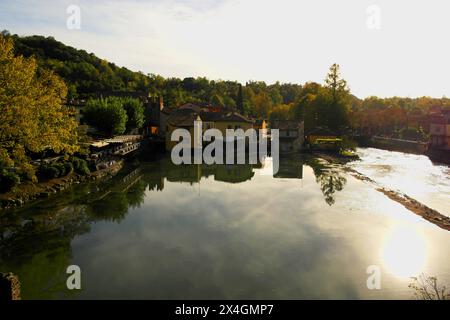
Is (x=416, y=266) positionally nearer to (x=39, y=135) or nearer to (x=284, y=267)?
(x=284, y=267)

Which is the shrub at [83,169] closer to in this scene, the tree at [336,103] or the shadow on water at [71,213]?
the shadow on water at [71,213]

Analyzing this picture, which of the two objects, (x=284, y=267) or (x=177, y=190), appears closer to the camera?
(x=284, y=267)

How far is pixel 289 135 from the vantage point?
220 ft

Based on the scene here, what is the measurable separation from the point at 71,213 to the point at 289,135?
155 ft

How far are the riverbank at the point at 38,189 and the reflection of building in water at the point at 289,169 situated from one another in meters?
20.1

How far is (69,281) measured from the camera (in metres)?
16.2

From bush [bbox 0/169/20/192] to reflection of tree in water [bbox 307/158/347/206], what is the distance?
2380cm

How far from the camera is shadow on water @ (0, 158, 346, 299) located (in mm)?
17156

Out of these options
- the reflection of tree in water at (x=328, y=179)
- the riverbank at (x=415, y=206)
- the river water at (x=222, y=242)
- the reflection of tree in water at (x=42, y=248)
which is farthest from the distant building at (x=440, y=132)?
the reflection of tree in water at (x=42, y=248)

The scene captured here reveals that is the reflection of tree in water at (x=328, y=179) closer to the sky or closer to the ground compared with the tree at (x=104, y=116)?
closer to the ground

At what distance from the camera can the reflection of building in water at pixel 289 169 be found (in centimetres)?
4293

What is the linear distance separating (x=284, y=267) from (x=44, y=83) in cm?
2479

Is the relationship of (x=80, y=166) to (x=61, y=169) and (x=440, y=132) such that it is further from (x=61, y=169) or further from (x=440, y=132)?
(x=440, y=132)
